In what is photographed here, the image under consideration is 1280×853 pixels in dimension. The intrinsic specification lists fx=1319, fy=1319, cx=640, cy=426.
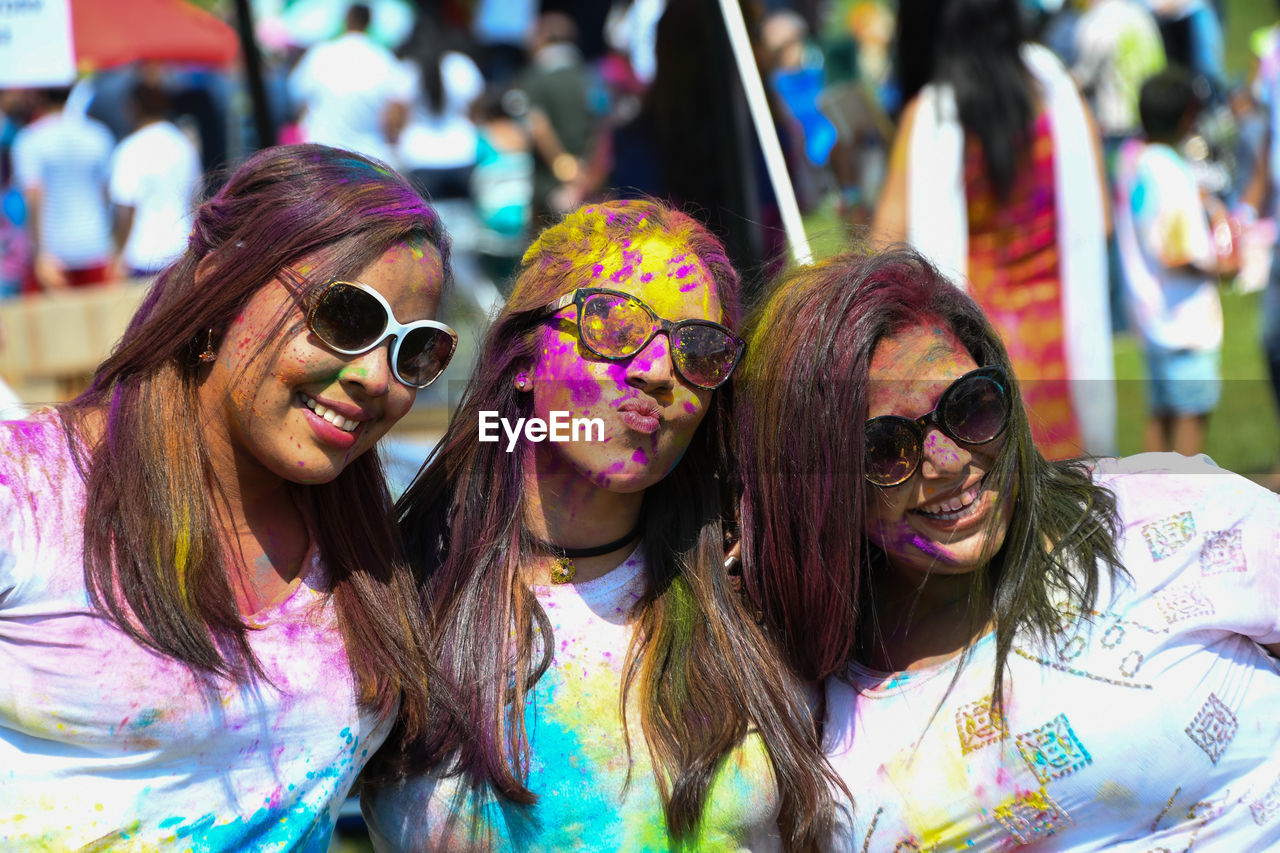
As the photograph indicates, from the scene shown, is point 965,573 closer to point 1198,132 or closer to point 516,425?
point 516,425

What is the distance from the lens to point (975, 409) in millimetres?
2121

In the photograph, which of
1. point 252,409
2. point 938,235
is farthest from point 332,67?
point 252,409

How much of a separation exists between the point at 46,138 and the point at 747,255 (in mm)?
5106

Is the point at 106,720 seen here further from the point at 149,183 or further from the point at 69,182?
the point at 69,182

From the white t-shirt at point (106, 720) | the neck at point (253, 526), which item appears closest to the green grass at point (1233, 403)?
the neck at point (253, 526)

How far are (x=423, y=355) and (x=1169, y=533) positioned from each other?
126 cm

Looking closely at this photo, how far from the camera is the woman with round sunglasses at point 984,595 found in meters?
2.08

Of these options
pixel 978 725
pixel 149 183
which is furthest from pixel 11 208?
pixel 978 725

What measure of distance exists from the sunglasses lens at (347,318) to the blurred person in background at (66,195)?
601 centimetres

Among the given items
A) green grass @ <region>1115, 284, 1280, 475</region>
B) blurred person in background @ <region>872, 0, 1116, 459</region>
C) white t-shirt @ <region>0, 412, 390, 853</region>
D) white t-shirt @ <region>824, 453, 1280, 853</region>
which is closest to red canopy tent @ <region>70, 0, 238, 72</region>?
white t-shirt @ <region>0, 412, 390, 853</region>

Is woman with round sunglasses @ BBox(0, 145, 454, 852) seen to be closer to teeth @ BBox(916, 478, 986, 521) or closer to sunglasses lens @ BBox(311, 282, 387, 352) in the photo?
sunglasses lens @ BBox(311, 282, 387, 352)

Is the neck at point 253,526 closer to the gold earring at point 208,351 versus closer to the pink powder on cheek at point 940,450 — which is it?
the gold earring at point 208,351

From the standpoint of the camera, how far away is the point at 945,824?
2098mm

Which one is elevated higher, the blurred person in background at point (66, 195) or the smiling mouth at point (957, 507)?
the blurred person in background at point (66, 195)
